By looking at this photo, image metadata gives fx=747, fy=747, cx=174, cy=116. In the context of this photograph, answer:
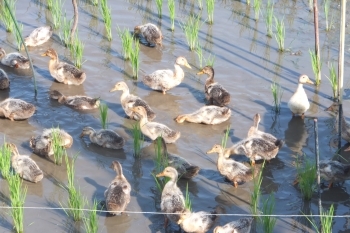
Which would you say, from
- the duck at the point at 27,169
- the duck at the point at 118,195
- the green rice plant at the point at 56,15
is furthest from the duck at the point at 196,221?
the green rice plant at the point at 56,15

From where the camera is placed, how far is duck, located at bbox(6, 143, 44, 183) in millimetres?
8555

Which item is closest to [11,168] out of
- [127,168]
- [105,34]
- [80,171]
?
[80,171]

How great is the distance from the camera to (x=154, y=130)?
9.62 meters

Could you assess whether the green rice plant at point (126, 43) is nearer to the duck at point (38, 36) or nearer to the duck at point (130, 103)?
the duck at point (130, 103)

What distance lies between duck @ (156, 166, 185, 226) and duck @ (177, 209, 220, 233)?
87 millimetres

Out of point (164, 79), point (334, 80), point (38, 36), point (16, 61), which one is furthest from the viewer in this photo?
point (38, 36)

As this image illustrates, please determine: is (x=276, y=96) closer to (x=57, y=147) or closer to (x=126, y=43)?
(x=126, y=43)

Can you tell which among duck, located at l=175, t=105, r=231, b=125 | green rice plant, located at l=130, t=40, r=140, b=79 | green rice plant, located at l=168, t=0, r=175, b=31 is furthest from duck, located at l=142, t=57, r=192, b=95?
green rice plant, located at l=168, t=0, r=175, b=31

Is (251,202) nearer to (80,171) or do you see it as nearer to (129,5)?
(80,171)

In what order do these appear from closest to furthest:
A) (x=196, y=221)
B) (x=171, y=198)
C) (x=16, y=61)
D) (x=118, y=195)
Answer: (x=196, y=221) < (x=171, y=198) < (x=118, y=195) < (x=16, y=61)

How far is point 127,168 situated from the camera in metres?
9.07

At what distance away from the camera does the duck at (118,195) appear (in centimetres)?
793

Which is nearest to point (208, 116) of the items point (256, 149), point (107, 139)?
point (256, 149)

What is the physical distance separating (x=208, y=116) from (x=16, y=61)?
3.26 m
